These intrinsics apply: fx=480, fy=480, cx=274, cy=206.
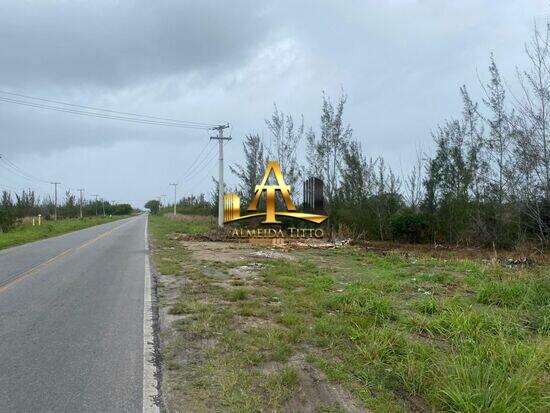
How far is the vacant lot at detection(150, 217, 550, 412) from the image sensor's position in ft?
14.5

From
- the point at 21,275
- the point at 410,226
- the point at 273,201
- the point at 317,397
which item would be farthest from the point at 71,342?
the point at 273,201

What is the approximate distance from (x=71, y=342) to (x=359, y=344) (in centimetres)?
385

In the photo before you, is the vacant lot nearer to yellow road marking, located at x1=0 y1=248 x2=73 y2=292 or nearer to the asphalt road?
the asphalt road

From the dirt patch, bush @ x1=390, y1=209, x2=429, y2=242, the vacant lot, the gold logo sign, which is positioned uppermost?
the gold logo sign

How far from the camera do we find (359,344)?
19.7 ft

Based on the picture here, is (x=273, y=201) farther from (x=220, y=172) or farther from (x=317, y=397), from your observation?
(x=317, y=397)

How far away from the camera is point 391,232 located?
81.7 feet

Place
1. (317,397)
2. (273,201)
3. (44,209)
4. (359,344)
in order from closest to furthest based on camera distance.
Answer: (317,397)
(359,344)
(273,201)
(44,209)

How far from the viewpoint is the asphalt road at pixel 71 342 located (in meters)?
4.65

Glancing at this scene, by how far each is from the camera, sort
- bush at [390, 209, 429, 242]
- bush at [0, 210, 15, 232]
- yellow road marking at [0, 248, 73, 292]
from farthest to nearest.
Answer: bush at [0, 210, 15, 232] < bush at [390, 209, 429, 242] < yellow road marking at [0, 248, 73, 292]

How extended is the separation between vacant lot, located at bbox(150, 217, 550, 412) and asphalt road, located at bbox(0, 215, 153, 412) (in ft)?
1.70

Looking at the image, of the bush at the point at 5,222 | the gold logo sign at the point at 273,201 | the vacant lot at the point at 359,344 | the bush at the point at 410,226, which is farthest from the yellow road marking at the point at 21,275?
the bush at the point at 5,222

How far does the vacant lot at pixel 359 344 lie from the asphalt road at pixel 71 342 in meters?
0.52

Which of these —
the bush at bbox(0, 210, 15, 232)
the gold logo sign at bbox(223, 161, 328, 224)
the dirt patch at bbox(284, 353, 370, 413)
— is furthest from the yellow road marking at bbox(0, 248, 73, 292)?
the bush at bbox(0, 210, 15, 232)
